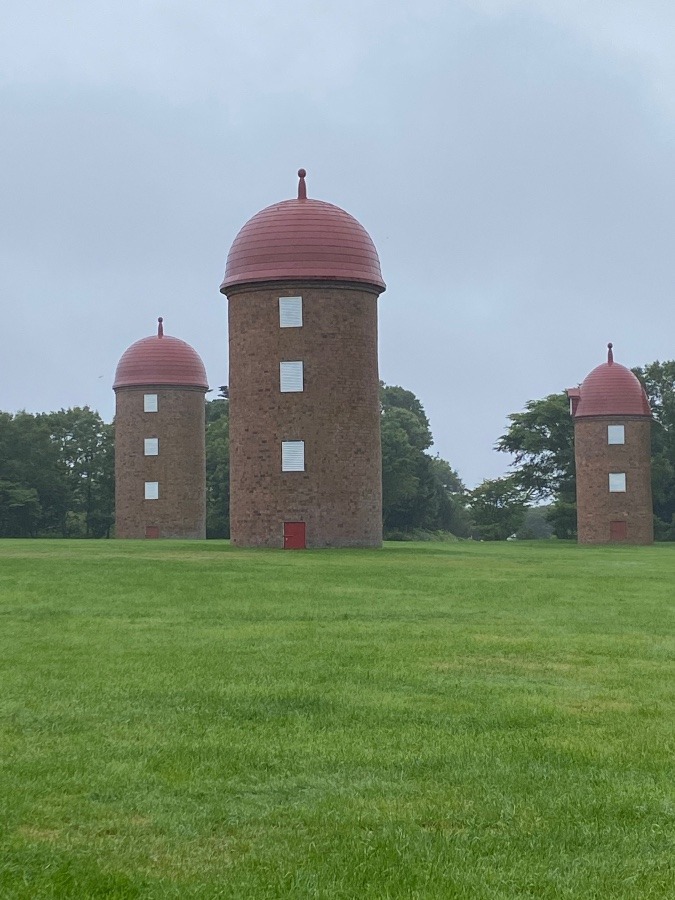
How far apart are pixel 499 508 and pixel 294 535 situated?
114ft

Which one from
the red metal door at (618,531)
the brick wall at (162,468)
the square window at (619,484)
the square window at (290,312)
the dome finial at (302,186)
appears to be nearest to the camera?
the square window at (290,312)

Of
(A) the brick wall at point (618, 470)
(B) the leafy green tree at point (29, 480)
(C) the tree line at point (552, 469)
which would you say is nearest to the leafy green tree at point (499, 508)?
(C) the tree line at point (552, 469)

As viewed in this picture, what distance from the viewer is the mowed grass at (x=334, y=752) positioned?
22.0 feet

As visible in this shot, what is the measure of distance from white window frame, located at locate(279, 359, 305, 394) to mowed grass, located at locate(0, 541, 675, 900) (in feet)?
74.5

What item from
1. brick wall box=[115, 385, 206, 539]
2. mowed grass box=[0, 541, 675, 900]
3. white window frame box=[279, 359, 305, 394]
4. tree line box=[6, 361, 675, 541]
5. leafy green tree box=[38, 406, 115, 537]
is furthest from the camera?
leafy green tree box=[38, 406, 115, 537]

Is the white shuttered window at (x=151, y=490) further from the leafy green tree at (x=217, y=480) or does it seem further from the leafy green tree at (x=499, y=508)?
the leafy green tree at (x=499, y=508)

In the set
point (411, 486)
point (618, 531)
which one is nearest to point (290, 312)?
point (618, 531)

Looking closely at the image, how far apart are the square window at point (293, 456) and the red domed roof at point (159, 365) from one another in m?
24.3

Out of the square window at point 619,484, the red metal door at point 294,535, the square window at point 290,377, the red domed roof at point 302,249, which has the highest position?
the red domed roof at point 302,249

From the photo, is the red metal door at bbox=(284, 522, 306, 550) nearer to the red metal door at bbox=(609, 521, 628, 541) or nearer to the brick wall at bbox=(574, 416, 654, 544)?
the brick wall at bbox=(574, 416, 654, 544)

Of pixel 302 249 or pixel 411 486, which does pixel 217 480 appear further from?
pixel 302 249

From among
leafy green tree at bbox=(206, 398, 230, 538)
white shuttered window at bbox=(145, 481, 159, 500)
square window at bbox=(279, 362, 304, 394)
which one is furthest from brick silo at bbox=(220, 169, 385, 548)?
leafy green tree at bbox=(206, 398, 230, 538)

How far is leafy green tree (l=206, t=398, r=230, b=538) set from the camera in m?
72.1

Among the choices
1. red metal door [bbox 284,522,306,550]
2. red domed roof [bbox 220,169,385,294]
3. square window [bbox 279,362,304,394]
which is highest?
red domed roof [bbox 220,169,385,294]
